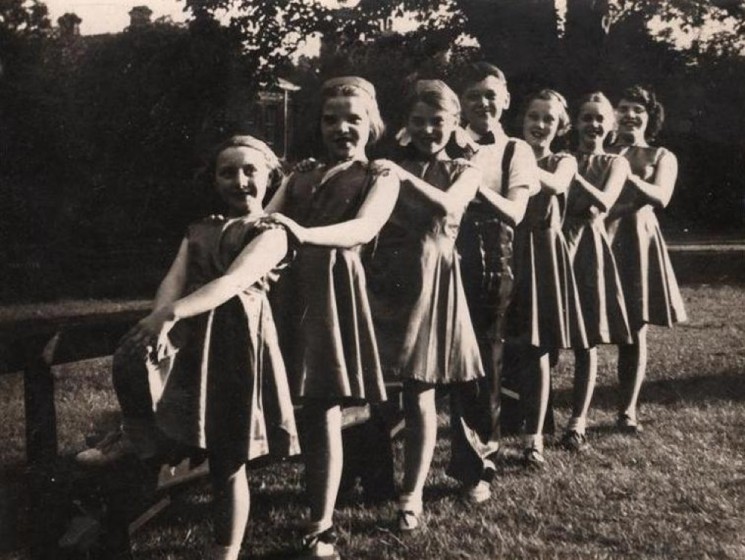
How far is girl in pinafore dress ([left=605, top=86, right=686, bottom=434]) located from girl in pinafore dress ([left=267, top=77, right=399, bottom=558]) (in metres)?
2.59

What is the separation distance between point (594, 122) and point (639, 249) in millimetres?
819

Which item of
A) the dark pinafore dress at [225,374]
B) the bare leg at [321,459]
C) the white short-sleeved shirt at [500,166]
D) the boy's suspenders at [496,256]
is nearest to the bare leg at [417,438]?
the bare leg at [321,459]

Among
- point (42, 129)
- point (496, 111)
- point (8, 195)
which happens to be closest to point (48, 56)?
point (42, 129)

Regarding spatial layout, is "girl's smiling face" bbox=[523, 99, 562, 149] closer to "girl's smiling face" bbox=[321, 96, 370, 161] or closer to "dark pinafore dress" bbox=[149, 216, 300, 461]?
"girl's smiling face" bbox=[321, 96, 370, 161]

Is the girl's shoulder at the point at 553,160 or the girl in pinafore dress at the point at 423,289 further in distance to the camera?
the girl's shoulder at the point at 553,160

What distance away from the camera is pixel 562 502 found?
4.20m

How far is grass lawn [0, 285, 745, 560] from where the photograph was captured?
11.9 ft

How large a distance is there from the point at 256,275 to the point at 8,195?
11012 millimetres

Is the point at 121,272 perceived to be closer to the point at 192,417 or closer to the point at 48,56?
the point at 48,56

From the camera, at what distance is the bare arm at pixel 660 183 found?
5.32 m

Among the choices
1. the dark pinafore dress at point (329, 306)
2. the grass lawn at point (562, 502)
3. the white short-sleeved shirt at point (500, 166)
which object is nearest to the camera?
the dark pinafore dress at point (329, 306)

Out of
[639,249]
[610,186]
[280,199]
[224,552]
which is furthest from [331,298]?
[639,249]

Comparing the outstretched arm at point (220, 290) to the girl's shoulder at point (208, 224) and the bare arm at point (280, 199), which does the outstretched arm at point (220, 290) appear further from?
the bare arm at point (280, 199)

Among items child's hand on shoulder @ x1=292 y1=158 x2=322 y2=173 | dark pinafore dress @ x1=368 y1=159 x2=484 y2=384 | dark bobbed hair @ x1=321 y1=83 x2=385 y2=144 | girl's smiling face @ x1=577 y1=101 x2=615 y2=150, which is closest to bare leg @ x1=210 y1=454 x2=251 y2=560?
dark pinafore dress @ x1=368 y1=159 x2=484 y2=384
